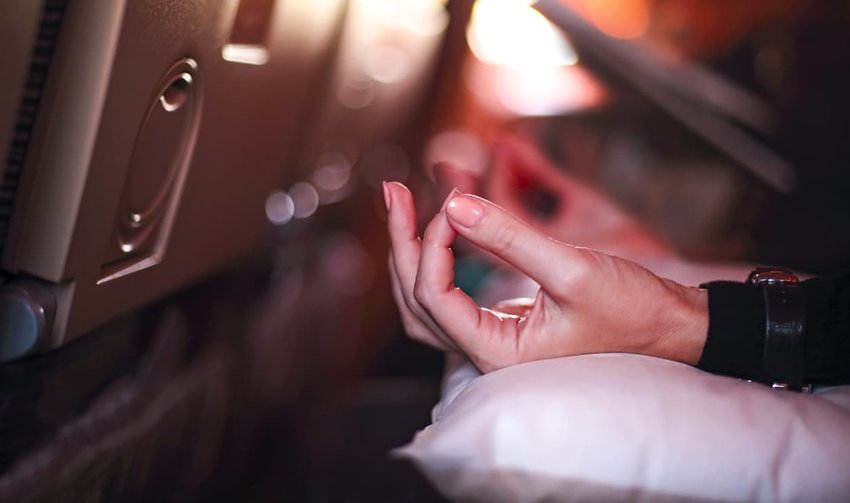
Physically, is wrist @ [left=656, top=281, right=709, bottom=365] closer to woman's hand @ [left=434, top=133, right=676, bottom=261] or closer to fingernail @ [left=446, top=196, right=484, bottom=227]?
fingernail @ [left=446, top=196, right=484, bottom=227]

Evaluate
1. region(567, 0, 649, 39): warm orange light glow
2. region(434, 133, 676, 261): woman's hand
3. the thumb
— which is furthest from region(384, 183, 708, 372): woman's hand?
region(567, 0, 649, 39): warm orange light glow

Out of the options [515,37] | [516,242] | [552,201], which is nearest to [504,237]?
[516,242]

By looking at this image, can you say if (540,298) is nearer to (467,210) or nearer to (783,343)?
(467,210)

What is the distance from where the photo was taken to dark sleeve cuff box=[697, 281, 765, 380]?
603 mm

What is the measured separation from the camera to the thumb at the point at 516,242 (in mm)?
524

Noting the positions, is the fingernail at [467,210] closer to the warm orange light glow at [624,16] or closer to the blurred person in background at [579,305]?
the blurred person in background at [579,305]

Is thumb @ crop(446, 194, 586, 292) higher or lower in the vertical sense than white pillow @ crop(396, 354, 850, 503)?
higher

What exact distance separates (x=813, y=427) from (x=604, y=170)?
1.66m

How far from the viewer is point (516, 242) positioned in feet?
1.73

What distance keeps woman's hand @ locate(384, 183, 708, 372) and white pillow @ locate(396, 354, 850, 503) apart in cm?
4

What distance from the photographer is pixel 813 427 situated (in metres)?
0.53

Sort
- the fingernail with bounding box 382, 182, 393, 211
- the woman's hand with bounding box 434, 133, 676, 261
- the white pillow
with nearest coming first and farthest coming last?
the white pillow
the fingernail with bounding box 382, 182, 393, 211
the woman's hand with bounding box 434, 133, 676, 261

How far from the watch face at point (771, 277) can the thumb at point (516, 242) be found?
7.2 inches

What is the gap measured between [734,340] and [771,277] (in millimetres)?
68
